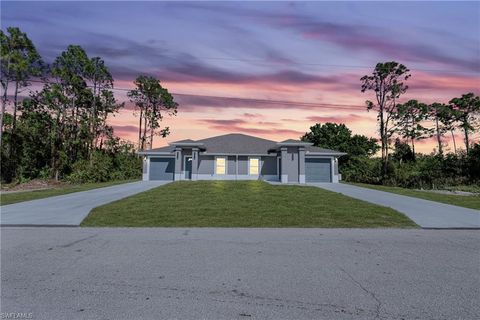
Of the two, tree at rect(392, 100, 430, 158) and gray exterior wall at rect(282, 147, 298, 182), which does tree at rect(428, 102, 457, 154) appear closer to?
tree at rect(392, 100, 430, 158)

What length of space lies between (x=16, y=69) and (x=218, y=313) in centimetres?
3255

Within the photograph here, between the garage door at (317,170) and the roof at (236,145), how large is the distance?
3.39 ft

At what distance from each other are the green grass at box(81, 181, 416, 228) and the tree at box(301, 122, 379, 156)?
33.5 m

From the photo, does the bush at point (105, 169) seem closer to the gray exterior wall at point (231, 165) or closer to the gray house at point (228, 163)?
the gray house at point (228, 163)

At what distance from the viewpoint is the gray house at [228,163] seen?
91.9 ft

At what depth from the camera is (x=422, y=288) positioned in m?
4.26

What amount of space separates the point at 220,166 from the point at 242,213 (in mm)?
18058

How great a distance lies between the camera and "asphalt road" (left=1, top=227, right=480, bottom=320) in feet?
11.7

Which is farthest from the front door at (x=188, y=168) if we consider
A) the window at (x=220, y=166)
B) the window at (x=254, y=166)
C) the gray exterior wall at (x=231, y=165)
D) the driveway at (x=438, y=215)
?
the driveway at (x=438, y=215)

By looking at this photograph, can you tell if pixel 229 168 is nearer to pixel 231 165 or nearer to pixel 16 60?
pixel 231 165

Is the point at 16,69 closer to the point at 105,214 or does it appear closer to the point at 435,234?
the point at 105,214

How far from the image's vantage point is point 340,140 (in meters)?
47.6

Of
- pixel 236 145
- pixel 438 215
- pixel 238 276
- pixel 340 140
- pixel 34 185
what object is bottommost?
pixel 238 276

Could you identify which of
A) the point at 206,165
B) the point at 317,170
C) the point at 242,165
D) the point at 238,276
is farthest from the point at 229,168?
the point at 238,276
